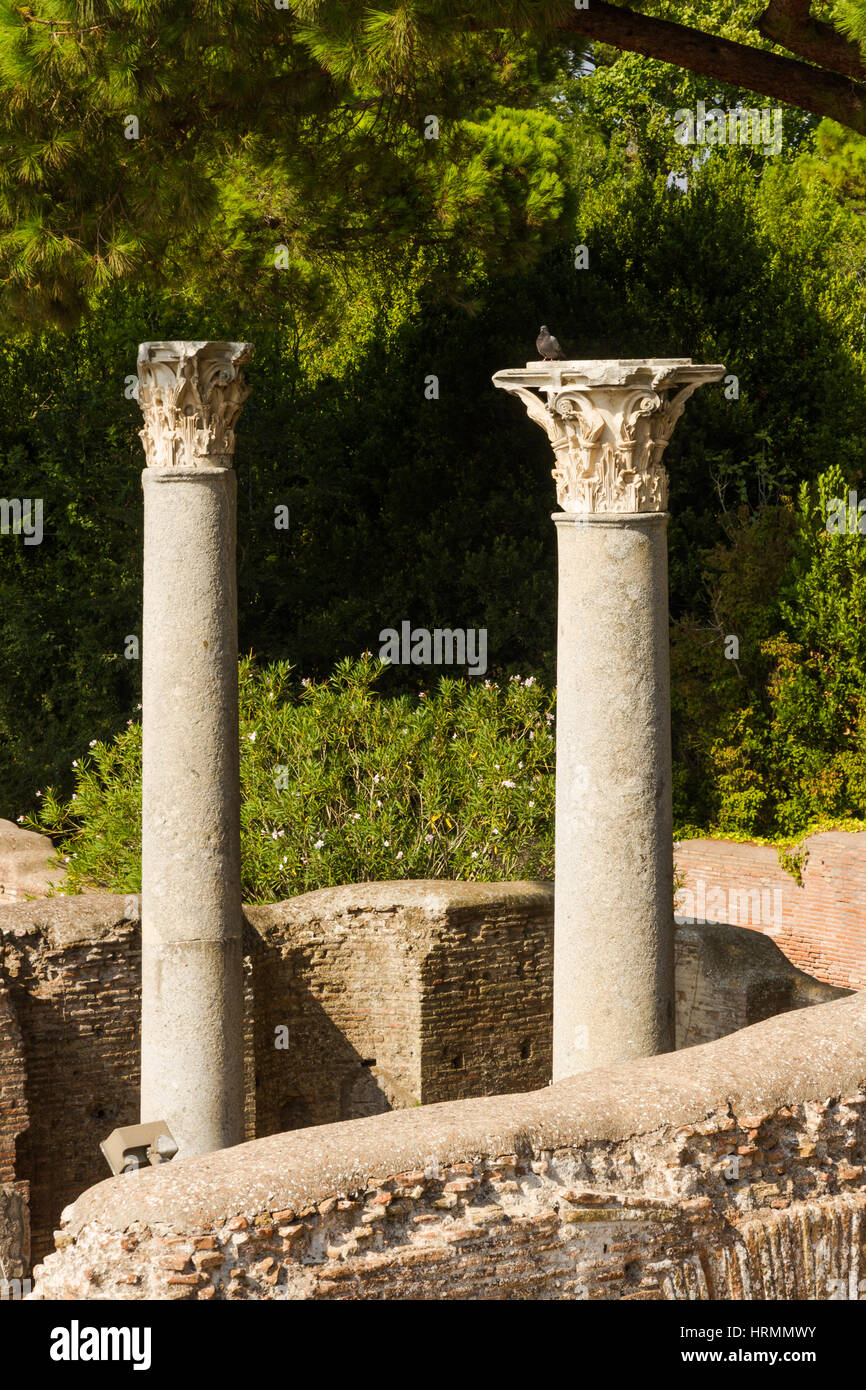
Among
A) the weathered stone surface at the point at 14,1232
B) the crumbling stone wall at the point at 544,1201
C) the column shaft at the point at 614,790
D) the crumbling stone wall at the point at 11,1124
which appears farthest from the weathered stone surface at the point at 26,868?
the crumbling stone wall at the point at 544,1201

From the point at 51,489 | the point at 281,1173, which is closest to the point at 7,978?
the point at 281,1173

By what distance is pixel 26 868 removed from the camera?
1266 cm

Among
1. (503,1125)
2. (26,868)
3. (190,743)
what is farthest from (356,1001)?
A: (503,1125)

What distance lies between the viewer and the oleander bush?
12398mm

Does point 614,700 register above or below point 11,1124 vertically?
above

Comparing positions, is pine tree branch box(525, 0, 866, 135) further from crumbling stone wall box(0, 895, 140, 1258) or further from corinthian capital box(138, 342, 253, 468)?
crumbling stone wall box(0, 895, 140, 1258)

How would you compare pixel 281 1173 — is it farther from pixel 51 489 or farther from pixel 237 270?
pixel 51 489

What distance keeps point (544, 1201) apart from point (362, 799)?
8.08 metres

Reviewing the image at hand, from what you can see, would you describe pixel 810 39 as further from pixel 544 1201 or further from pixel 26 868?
pixel 26 868

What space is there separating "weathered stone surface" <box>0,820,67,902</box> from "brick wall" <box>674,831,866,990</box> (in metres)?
5.46

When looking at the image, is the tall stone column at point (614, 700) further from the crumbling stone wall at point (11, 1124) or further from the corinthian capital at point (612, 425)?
the crumbling stone wall at point (11, 1124)

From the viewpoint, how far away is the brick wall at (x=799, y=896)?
14.8 meters

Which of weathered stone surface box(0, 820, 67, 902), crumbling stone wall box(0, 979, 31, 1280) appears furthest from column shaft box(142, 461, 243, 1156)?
weathered stone surface box(0, 820, 67, 902)

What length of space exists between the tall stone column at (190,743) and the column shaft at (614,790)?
5.99 ft
